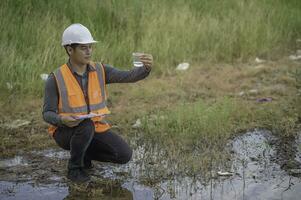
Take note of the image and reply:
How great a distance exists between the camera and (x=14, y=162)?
191 inches

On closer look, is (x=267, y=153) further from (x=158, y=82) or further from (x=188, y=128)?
(x=158, y=82)

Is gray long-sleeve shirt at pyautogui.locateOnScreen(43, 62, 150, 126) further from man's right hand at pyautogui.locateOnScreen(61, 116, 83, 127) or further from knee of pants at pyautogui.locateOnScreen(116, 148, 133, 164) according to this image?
knee of pants at pyautogui.locateOnScreen(116, 148, 133, 164)

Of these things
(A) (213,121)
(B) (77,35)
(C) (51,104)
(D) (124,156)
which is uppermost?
(B) (77,35)

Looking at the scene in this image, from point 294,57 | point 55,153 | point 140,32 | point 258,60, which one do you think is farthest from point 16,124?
point 294,57

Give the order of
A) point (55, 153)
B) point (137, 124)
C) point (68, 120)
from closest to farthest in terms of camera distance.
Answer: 1. point (68, 120)
2. point (55, 153)
3. point (137, 124)

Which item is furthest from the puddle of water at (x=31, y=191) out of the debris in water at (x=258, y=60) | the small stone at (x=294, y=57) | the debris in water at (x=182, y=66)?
the small stone at (x=294, y=57)

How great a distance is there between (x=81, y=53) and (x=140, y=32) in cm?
369

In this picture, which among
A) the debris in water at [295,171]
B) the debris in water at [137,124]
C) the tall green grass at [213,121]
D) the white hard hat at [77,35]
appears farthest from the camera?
the debris in water at [137,124]

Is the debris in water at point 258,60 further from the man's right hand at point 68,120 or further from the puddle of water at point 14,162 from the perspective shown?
the man's right hand at point 68,120

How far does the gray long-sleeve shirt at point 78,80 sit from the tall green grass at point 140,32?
227cm

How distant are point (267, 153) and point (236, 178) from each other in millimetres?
632

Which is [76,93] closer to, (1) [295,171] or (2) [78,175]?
(2) [78,175]

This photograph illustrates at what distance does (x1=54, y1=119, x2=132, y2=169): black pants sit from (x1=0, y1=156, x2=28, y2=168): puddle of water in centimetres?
62

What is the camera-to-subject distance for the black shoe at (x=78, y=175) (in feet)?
14.2
